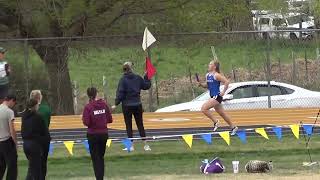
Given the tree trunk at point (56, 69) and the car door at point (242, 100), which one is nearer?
the car door at point (242, 100)

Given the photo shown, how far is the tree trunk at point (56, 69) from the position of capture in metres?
24.3

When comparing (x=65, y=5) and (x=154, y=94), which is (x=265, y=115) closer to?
(x=154, y=94)

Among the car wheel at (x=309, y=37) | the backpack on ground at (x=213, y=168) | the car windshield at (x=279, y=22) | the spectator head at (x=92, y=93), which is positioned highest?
the spectator head at (x=92, y=93)

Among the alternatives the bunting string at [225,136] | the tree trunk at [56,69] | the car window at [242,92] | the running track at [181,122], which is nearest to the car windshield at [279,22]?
the car window at [242,92]

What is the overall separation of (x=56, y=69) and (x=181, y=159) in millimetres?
9171

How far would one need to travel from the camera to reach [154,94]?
2488 centimetres

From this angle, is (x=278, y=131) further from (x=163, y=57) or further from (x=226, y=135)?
(x=163, y=57)

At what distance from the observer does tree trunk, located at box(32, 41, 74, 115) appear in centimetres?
2428

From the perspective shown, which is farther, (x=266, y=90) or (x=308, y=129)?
(x=266, y=90)

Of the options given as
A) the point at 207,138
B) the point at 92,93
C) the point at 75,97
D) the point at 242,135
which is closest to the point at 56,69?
the point at 75,97

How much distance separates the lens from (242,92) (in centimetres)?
2311

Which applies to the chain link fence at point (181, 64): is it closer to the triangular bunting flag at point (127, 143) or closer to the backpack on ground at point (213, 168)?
the triangular bunting flag at point (127, 143)

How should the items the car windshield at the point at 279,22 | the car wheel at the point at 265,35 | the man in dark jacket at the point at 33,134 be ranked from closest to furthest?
the man in dark jacket at the point at 33,134, the car wheel at the point at 265,35, the car windshield at the point at 279,22

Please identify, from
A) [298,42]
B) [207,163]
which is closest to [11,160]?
[207,163]
